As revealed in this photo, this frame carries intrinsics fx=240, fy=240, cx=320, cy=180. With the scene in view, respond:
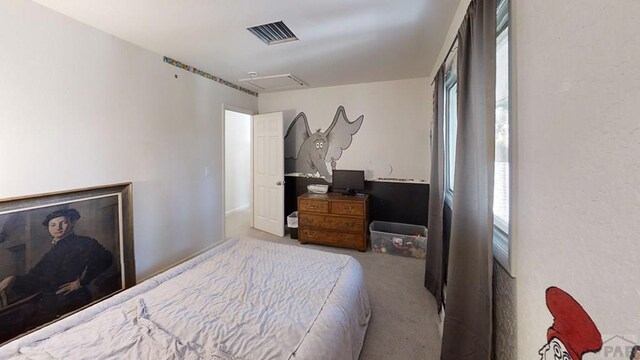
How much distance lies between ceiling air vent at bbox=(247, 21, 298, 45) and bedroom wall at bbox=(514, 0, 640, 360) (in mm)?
1684

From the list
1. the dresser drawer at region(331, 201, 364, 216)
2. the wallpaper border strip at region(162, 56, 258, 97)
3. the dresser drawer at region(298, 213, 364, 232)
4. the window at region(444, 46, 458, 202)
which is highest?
the wallpaper border strip at region(162, 56, 258, 97)

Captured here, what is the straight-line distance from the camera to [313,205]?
3.55 meters

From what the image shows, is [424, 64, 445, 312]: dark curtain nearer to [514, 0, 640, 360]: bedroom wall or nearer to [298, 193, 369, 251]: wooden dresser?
Result: [298, 193, 369, 251]: wooden dresser

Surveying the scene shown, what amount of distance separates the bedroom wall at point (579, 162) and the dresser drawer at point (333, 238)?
240 cm

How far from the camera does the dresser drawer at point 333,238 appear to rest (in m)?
3.37

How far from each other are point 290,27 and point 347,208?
227 cm

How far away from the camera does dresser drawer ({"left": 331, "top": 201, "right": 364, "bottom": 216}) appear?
335 cm

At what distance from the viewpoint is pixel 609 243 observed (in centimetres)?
58

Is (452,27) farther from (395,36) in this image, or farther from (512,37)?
(512,37)

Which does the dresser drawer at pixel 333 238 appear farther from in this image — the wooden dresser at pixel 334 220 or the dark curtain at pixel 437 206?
the dark curtain at pixel 437 206

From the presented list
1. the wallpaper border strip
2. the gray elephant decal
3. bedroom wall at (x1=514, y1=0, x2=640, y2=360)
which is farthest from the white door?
bedroom wall at (x1=514, y1=0, x2=640, y2=360)

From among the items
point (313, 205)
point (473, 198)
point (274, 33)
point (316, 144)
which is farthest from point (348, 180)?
point (473, 198)

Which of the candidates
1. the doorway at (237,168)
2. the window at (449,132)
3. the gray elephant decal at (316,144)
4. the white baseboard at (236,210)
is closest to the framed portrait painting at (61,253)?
the gray elephant decal at (316,144)

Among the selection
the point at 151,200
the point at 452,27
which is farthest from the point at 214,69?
the point at 452,27
